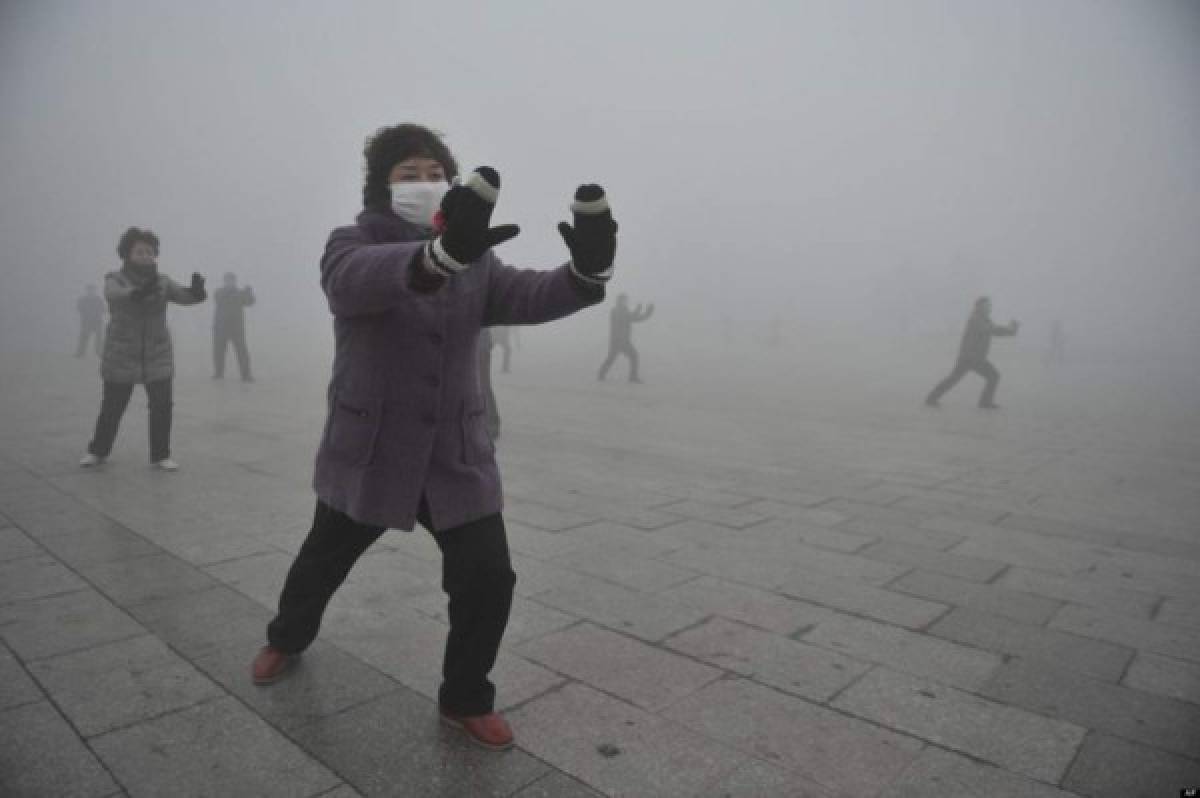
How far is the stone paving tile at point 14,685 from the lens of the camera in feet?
8.86

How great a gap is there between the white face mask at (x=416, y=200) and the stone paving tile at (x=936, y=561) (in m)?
3.49

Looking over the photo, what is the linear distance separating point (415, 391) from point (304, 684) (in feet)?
4.10

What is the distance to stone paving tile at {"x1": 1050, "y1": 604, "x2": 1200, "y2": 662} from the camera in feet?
11.6

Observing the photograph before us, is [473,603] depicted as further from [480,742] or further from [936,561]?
[936,561]

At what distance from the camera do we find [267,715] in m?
2.67

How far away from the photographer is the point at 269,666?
9.48ft

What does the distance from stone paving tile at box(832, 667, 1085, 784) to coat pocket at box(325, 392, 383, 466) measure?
1.92 metres

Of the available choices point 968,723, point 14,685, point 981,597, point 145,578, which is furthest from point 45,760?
point 981,597

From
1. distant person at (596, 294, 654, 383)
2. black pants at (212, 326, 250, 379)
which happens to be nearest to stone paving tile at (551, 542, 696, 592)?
distant person at (596, 294, 654, 383)

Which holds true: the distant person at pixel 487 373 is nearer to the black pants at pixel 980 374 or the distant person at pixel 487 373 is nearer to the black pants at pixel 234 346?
the black pants at pixel 234 346

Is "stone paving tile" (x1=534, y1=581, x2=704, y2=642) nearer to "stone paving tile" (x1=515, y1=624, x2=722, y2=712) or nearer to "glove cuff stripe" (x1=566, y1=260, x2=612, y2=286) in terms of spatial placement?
"stone paving tile" (x1=515, y1=624, x2=722, y2=712)

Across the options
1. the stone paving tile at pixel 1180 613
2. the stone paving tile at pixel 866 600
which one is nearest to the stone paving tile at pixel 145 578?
the stone paving tile at pixel 866 600

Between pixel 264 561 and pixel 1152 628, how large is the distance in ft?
14.8

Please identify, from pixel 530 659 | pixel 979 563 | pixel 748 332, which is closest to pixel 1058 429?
pixel 979 563
